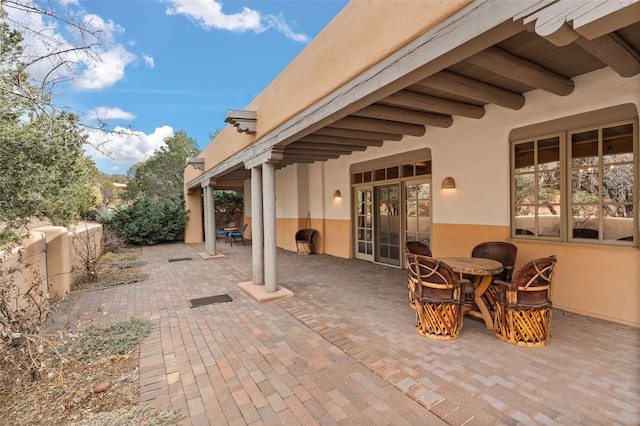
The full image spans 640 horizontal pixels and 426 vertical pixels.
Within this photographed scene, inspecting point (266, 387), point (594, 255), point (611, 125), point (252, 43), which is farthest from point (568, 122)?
point (252, 43)

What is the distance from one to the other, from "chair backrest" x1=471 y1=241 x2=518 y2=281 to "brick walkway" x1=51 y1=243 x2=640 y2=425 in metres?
0.79

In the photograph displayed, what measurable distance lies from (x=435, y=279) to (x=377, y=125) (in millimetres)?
2526

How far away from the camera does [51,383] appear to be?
267cm

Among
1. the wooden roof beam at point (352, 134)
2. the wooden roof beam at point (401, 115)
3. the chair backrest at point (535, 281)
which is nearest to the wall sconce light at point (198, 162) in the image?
the wooden roof beam at point (352, 134)

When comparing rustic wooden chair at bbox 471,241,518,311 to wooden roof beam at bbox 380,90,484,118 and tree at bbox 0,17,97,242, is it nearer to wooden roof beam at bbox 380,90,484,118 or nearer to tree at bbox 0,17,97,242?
wooden roof beam at bbox 380,90,484,118

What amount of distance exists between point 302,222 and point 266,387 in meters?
7.70

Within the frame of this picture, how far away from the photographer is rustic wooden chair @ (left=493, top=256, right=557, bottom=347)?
9.53 ft

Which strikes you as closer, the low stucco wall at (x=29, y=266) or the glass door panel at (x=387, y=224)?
the low stucco wall at (x=29, y=266)

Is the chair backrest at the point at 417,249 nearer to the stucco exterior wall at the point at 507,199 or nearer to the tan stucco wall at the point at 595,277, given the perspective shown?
the stucco exterior wall at the point at 507,199

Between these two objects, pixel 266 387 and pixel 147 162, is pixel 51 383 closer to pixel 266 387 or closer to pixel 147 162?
pixel 266 387

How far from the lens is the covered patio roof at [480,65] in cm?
154

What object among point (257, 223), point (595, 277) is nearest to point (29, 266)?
point (257, 223)

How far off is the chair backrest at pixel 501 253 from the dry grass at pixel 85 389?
4207mm

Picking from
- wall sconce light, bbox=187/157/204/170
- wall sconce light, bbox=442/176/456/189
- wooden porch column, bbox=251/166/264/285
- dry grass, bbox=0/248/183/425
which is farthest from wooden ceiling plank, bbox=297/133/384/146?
wall sconce light, bbox=187/157/204/170
